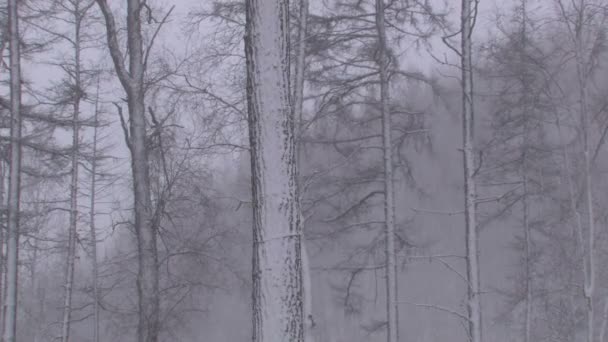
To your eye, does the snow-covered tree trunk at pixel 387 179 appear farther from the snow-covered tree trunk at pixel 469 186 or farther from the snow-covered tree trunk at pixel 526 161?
the snow-covered tree trunk at pixel 526 161

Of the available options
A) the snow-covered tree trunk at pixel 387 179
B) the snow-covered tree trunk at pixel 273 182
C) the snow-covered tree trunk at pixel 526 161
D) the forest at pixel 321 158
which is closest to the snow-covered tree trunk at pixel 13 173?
the forest at pixel 321 158

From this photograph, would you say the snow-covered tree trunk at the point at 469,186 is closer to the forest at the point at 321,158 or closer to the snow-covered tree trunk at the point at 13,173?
the forest at the point at 321,158

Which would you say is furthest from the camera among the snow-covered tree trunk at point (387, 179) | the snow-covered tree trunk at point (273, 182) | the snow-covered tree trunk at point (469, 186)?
the snow-covered tree trunk at point (387, 179)

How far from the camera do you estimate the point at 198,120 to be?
883 cm

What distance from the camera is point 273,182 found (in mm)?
4672

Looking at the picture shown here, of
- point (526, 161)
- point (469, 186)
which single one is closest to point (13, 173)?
point (469, 186)

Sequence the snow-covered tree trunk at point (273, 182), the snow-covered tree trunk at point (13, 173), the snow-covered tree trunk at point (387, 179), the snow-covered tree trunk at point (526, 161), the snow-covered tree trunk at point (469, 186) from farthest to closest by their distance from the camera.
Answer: the snow-covered tree trunk at point (526, 161), the snow-covered tree trunk at point (387, 179), the snow-covered tree trunk at point (13, 173), the snow-covered tree trunk at point (469, 186), the snow-covered tree trunk at point (273, 182)

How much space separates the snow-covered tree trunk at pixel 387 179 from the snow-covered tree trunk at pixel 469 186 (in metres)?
3.37

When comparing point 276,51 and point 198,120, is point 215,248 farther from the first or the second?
point 276,51

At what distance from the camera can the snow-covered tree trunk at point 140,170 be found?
26.4ft

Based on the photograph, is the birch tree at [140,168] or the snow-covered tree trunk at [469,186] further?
the birch tree at [140,168]

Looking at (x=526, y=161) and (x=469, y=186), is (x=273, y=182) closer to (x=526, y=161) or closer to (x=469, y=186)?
(x=469, y=186)

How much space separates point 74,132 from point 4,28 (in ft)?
15.2

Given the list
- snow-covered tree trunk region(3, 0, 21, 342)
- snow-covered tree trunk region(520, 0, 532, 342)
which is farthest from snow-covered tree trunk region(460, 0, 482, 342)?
snow-covered tree trunk region(3, 0, 21, 342)
